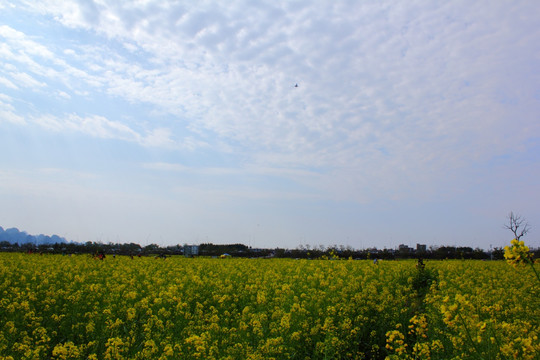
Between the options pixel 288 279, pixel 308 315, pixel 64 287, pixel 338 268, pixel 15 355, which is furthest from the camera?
pixel 338 268

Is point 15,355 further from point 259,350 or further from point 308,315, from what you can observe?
point 308,315

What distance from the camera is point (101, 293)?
424 inches

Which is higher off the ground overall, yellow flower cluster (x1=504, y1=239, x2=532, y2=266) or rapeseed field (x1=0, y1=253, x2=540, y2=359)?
yellow flower cluster (x1=504, y1=239, x2=532, y2=266)

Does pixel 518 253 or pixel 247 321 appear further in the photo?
pixel 247 321

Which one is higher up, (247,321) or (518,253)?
(518,253)

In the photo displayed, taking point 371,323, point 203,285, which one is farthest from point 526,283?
point 203,285

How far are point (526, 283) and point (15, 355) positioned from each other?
1760 centimetres

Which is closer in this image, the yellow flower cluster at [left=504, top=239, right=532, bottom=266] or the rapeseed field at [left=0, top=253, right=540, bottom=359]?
the yellow flower cluster at [left=504, top=239, right=532, bottom=266]

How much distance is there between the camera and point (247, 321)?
9172mm

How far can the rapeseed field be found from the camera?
20.4 feet

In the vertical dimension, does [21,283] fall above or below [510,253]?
below

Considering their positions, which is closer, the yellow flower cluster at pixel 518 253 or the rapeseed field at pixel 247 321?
the yellow flower cluster at pixel 518 253

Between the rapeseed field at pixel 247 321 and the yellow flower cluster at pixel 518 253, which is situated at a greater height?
the yellow flower cluster at pixel 518 253

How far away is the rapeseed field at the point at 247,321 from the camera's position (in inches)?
245
